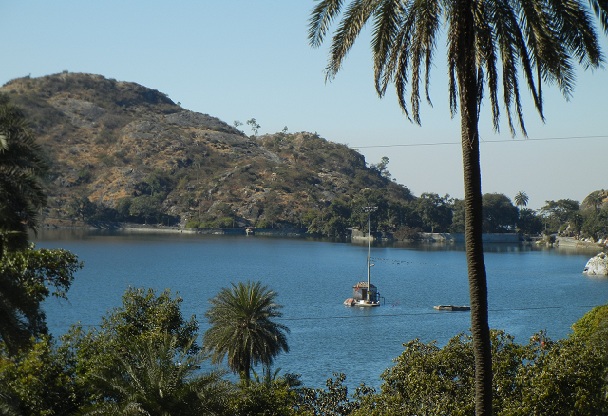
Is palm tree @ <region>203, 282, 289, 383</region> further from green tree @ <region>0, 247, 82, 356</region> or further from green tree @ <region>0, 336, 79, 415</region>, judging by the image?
green tree @ <region>0, 336, 79, 415</region>

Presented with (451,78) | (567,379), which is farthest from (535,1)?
(567,379)

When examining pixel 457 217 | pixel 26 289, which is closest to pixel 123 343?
pixel 26 289

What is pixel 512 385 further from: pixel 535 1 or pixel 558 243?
pixel 558 243

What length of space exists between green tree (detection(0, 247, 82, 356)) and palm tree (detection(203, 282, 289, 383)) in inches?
237

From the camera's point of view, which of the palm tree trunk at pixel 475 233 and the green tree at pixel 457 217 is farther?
the green tree at pixel 457 217

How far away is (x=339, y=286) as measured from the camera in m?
93.2

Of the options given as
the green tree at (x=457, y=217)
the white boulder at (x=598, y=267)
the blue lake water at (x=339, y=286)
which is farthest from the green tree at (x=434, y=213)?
the white boulder at (x=598, y=267)

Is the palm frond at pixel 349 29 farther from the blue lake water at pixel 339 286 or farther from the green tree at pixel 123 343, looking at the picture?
the blue lake water at pixel 339 286

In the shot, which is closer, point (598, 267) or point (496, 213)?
point (598, 267)

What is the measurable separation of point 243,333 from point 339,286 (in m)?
62.1

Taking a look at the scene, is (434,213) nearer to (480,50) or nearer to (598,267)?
(598,267)

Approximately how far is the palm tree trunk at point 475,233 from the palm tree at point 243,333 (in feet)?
64.3

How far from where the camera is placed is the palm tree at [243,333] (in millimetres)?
31344

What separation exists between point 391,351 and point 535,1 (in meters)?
41.4
